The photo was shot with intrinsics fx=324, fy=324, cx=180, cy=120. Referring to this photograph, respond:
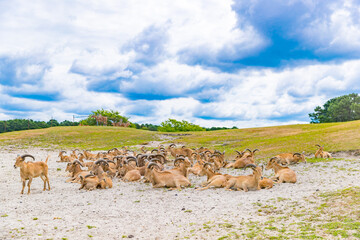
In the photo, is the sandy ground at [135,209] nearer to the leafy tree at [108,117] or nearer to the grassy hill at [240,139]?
the grassy hill at [240,139]

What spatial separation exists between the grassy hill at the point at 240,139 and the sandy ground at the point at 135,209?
12.8 metres

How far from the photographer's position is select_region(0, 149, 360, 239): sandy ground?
1005 cm

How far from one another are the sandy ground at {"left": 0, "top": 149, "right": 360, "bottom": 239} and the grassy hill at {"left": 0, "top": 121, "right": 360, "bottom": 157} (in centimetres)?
1279

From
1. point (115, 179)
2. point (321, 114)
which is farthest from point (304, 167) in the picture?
point (321, 114)

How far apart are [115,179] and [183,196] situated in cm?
694

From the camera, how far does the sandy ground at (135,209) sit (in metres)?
10.0

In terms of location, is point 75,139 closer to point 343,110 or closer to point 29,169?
point 29,169

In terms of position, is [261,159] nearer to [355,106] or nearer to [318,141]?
[318,141]

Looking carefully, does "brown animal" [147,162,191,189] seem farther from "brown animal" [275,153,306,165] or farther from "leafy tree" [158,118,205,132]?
"leafy tree" [158,118,205,132]

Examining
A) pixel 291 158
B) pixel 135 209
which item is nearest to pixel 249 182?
pixel 135 209

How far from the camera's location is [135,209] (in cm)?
1269

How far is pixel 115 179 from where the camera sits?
20.0m

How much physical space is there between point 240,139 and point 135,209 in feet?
122

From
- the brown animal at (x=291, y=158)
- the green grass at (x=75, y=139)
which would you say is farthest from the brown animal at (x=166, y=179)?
the green grass at (x=75, y=139)
